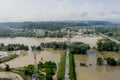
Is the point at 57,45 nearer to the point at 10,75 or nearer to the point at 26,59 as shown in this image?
the point at 26,59

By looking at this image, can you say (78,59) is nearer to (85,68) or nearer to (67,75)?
(85,68)

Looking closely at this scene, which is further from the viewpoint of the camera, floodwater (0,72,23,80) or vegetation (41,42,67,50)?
vegetation (41,42,67,50)

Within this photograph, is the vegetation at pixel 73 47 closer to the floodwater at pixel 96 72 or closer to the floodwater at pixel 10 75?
the floodwater at pixel 96 72

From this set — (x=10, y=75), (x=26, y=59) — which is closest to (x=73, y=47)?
(x=26, y=59)

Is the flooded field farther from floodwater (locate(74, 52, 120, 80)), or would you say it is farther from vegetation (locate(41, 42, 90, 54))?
Result: floodwater (locate(74, 52, 120, 80))

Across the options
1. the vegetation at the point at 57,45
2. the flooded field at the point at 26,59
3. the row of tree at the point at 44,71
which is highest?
the row of tree at the point at 44,71

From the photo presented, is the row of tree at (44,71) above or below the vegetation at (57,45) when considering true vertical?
above

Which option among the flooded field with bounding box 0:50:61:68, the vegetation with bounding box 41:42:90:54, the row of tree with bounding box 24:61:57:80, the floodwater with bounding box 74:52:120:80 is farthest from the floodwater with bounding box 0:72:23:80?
the vegetation with bounding box 41:42:90:54

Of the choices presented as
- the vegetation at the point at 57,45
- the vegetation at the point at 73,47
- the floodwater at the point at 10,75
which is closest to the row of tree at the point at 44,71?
the floodwater at the point at 10,75

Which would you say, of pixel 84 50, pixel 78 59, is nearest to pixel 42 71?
pixel 78 59

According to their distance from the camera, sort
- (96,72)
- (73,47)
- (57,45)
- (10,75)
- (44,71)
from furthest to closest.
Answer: (57,45), (73,47), (96,72), (44,71), (10,75)

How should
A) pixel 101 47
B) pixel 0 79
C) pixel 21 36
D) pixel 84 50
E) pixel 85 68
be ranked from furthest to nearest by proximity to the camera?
pixel 21 36 → pixel 101 47 → pixel 84 50 → pixel 85 68 → pixel 0 79
